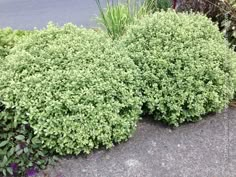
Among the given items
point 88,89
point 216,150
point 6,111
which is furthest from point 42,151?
point 216,150

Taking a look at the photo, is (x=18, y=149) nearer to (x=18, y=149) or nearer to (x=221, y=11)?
(x=18, y=149)

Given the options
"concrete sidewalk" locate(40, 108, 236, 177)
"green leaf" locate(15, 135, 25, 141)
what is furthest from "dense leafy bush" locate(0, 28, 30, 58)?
"concrete sidewalk" locate(40, 108, 236, 177)

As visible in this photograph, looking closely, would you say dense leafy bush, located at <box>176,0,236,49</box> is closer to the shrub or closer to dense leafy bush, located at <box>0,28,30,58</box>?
dense leafy bush, located at <box>0,28,30,58</box>

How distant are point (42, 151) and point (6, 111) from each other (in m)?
0.41

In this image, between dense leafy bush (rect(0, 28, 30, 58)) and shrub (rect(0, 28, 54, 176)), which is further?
dense leafy bush (rect(0, 28, 30, 58))

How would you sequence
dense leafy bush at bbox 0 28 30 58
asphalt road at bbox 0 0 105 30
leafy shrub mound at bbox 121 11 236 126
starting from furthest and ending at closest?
asphalt road at bbox 0 0 105 30 → dense leafy bush at bbox 0 28 30 58 → leafy shrub mound at bbox 121 11 236 126


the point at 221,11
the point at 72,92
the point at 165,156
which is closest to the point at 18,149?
the point at 72,92

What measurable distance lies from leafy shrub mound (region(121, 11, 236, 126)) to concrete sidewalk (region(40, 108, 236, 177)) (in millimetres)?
145

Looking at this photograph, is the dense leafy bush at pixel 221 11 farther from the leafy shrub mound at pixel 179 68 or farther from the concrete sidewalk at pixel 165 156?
the concrete sidewalk at pixel 165 156

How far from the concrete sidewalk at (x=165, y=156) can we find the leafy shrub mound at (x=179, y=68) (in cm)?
14

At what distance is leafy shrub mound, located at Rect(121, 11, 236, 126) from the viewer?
9.60 ft

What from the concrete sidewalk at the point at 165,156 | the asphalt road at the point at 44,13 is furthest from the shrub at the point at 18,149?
the asphalt road at the point at 44,13

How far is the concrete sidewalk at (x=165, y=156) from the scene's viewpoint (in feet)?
8.63

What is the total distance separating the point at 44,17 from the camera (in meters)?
5.37
